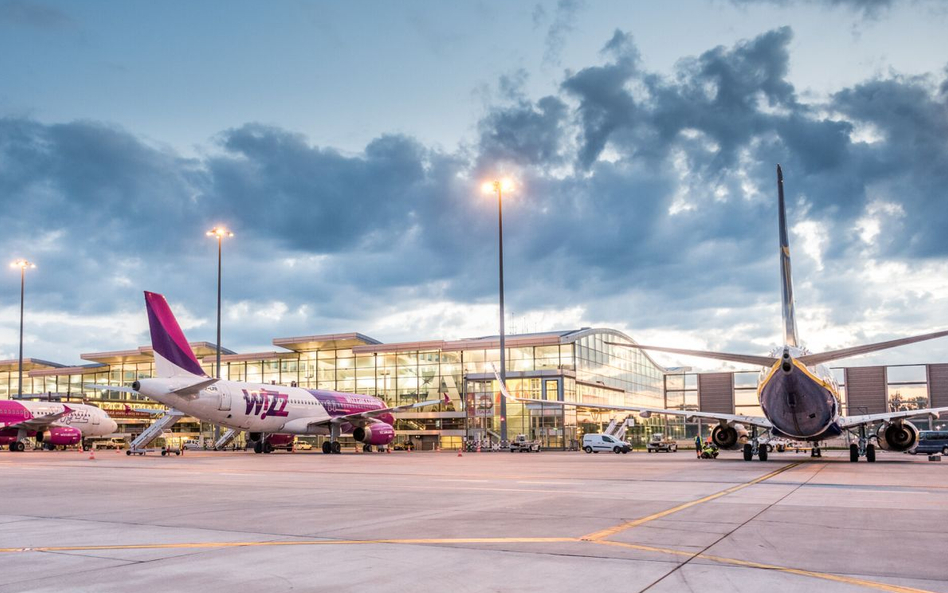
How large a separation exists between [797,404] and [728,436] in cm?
833

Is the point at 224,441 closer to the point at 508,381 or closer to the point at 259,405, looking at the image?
the point at 259,405

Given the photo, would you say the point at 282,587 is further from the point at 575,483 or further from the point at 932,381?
the point at 932,381

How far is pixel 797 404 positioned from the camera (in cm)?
2781

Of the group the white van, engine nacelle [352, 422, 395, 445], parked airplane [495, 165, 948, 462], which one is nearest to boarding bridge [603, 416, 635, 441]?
the white van

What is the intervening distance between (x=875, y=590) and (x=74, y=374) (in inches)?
4143

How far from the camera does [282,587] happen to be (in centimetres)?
611

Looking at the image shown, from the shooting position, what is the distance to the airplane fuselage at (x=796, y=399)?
85.9 feet

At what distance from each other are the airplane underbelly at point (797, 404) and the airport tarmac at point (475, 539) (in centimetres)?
1005

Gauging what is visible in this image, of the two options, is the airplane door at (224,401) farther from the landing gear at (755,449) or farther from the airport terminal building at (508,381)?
the landing gear at (755,449)

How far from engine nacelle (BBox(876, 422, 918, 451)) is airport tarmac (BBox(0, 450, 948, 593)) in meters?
17.0

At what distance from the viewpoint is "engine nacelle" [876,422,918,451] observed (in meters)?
32.0

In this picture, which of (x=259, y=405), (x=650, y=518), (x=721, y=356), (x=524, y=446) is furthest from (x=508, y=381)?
(x=650, y=518)

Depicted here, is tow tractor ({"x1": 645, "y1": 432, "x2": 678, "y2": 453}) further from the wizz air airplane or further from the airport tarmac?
the airport tarmac

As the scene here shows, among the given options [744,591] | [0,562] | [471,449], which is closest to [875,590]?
[744,591]
